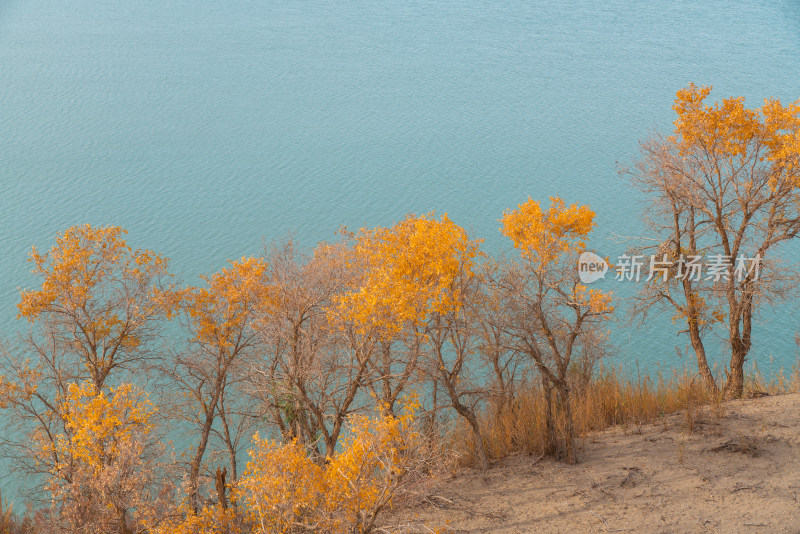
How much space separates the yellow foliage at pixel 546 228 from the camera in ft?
47.5

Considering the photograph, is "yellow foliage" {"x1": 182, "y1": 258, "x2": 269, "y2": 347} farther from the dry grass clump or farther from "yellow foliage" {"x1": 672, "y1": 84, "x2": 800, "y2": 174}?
"yellow foliage" {"x1": 672, "y1": 84, "x2": 800, "y2": 174}

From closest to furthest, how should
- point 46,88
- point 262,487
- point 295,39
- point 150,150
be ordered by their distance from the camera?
1. point 262,487
2. point 150,150
3. point 46,88
4. point 295,39

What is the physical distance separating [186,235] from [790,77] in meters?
43.6

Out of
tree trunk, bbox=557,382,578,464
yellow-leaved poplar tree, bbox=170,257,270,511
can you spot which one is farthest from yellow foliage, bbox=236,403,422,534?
tree trunk, bbox=557,382,578,464

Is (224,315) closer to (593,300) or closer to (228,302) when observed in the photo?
(228,302)

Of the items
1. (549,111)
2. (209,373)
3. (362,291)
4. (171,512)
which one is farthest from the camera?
(549,111)

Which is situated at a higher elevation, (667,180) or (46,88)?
(46,88)

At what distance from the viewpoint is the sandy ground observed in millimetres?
14086

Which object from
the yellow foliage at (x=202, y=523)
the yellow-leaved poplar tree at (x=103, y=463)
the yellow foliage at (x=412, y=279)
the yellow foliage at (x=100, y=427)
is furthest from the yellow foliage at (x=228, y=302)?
the yellow foliage at (x=202, y=523)

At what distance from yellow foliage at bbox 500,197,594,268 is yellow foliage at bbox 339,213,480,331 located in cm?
111

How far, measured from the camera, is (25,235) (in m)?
35.6

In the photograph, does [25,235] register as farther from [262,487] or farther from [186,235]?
[262,487]

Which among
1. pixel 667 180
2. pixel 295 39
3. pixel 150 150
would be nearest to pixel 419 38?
pixel 295 39

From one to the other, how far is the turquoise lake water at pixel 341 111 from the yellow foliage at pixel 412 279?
32.0ft
